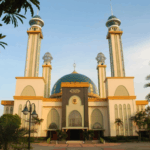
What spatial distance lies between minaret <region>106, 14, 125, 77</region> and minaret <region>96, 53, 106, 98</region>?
335 inches

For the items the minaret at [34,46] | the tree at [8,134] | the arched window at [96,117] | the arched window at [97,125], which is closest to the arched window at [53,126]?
the arched window at [96,117]

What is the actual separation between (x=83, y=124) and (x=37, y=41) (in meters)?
19.4

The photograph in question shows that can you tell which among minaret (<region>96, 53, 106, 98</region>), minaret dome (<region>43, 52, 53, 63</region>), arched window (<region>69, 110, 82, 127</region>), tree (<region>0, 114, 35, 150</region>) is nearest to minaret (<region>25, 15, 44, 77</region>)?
minaret dome (<region>43, 52, 53, 63</region>)

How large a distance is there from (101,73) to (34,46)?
18548mm

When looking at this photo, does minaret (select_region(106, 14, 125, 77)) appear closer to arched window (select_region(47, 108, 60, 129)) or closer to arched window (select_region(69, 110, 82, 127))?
arched window (select_region(69, 110, 82, 127))

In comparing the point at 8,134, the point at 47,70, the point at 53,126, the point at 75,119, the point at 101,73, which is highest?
the point at 47,70

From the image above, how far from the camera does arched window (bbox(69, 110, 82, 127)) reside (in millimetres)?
30641

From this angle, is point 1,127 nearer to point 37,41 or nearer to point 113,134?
point 113,134

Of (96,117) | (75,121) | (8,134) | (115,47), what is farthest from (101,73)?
(8,134)

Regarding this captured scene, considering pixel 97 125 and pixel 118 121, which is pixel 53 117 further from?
pixel 118 121

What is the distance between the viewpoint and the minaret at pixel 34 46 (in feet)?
112

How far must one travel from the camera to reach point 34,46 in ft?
119

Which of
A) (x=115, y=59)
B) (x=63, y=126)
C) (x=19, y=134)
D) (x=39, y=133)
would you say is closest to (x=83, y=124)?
(x=63, y=126)

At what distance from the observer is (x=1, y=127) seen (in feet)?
42.7
